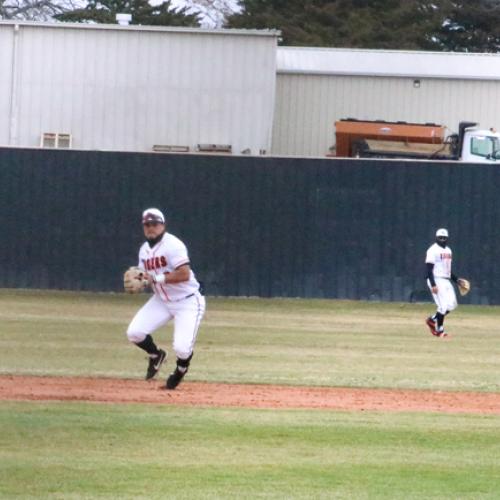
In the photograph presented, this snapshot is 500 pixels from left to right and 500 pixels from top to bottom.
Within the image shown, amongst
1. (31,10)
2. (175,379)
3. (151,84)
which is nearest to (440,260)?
(175,379)

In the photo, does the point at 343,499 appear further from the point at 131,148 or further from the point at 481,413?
the point at 131,148

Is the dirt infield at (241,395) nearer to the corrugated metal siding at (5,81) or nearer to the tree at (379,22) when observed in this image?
the corrugated metal siding at (5,81)

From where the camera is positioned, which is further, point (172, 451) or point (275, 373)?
point (275, 373)

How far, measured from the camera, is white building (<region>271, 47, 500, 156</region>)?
3978 centimetres

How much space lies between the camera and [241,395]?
1438cm

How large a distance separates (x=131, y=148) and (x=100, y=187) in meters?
5.16

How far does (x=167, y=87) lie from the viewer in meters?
33.4

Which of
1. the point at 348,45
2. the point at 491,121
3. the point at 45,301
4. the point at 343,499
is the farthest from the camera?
the point at 348,45

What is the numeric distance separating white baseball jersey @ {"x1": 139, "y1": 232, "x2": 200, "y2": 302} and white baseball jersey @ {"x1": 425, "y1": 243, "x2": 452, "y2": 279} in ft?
32.0

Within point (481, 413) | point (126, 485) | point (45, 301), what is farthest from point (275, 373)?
point (45, 301)

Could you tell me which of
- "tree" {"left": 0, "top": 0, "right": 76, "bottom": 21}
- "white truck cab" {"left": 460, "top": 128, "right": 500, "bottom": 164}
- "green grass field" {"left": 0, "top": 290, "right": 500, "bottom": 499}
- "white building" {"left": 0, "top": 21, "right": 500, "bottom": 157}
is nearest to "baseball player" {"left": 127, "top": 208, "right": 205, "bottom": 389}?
"green grass field" {"left": 0, "top": 290, "right": 500, "bottom": 499}

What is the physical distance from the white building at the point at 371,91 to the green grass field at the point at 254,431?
1872 centimetres

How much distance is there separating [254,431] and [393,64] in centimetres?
2947

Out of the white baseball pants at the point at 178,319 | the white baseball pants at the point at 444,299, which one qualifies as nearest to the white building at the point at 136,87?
Answer: the white baseball pants at the point at 444,299
